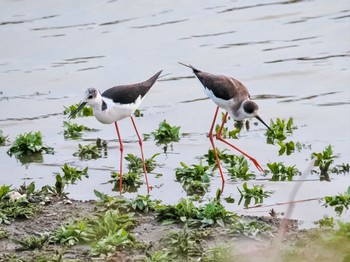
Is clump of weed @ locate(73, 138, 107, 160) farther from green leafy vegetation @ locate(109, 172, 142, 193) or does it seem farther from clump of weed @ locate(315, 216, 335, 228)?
clump of weed @ locate(315, 216, 335, 228)

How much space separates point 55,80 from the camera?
1283cm

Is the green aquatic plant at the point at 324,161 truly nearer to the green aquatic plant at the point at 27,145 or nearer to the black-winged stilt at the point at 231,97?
the black-winged stilt at the point at 231,97

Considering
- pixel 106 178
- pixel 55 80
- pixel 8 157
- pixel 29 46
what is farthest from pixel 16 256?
pixel 29 46

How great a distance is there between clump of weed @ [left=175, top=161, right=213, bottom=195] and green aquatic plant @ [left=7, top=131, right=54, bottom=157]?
1.68 meters

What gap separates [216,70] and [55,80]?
2137 millimetres

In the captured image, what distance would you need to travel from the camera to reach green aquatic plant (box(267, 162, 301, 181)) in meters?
9.13

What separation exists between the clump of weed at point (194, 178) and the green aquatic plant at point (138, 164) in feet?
1.65

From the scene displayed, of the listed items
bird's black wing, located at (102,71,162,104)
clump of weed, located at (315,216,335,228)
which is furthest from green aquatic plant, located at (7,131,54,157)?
clump of weed, located at (315,216,335,228)

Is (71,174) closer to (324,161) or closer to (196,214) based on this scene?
(196,214)

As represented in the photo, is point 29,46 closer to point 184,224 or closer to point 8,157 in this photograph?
point 8,157

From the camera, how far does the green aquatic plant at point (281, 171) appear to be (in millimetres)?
9133

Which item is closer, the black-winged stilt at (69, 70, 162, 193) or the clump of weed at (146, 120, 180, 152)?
the black-winged stilt at (69, 70, 162, 193)

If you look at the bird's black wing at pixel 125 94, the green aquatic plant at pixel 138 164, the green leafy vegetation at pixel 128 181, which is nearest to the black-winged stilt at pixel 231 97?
the green aquatic plant at pixel 138 164

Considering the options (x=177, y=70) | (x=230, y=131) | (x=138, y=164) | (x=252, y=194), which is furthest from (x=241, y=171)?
(x=177, y=70)
